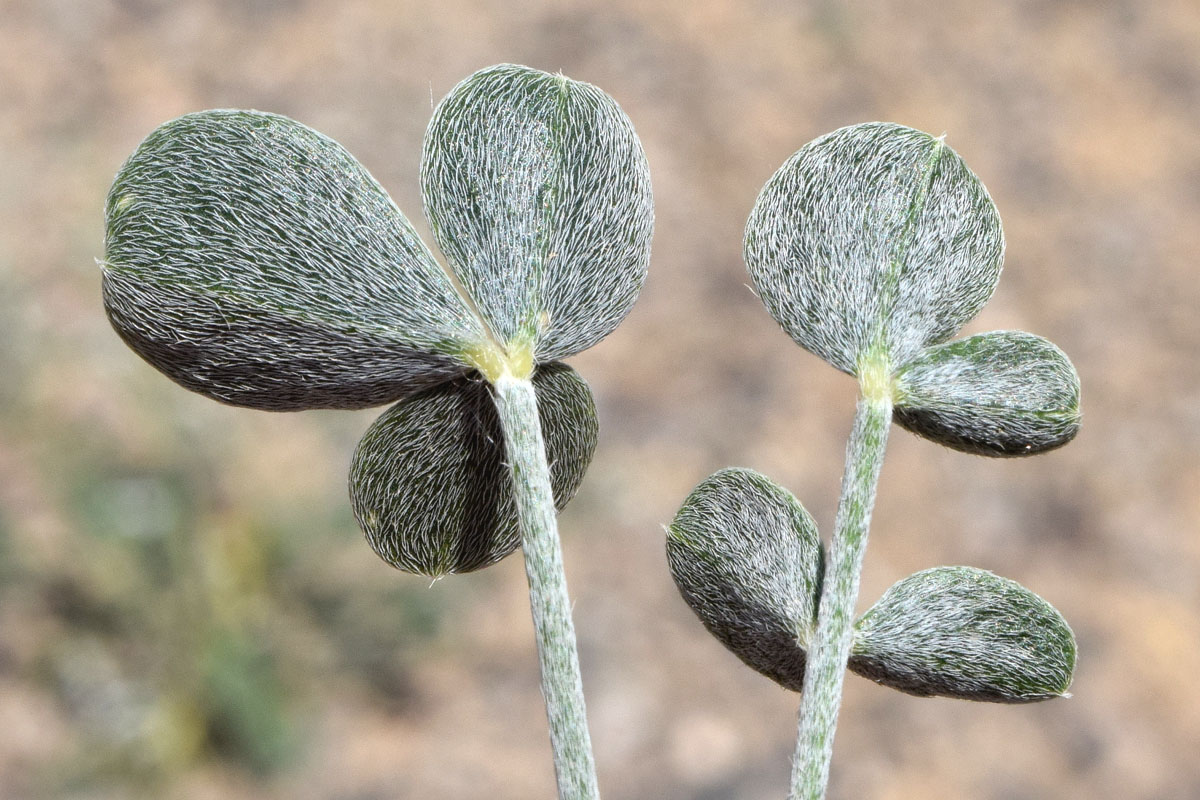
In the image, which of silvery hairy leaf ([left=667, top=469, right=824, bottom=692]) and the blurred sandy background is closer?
silvery hairy leaf ([left=667, top=469, right=824, bottom=692])

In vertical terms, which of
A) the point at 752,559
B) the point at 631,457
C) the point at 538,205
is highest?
the point at 631,457

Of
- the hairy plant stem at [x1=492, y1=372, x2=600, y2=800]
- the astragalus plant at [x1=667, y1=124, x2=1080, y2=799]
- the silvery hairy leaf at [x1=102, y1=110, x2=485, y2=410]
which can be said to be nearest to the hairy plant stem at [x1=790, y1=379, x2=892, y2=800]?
the astragalus plant at [x1=667, y1=124, x2=1080, y2=799]

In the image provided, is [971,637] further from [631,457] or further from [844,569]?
[631,457]

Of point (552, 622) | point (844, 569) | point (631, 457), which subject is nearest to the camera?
point (552, 622)

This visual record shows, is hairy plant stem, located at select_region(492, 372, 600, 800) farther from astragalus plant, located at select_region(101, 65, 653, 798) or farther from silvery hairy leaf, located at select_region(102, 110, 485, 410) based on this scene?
silvery hairy leaf, located at select_region(102, 110, 485, 410)

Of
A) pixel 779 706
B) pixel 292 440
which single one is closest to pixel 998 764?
pixel 779 706

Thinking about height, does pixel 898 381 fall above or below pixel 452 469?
above

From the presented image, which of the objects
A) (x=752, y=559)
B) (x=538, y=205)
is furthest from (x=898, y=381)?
(x=538, y=205)

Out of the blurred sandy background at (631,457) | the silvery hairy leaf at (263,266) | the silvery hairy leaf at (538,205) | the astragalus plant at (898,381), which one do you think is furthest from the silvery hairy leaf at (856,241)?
the blurred sandy background at (631,457)
